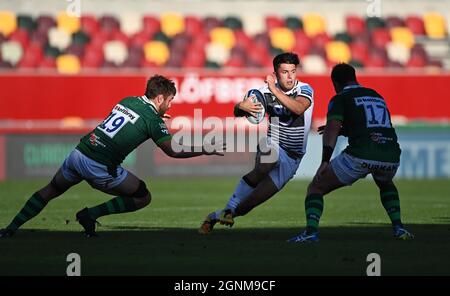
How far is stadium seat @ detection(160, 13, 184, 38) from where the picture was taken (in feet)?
114

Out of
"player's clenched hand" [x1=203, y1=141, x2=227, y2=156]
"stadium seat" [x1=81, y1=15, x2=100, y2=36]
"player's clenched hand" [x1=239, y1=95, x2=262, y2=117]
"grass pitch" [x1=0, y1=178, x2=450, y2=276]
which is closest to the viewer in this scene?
"grass pitch" [x1=0, y1=178, x2=450, y2=276]

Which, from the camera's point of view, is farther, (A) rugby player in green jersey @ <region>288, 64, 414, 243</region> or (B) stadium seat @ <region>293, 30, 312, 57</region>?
(B) stadium seat @ <region>293, 30, 312, 57</region>

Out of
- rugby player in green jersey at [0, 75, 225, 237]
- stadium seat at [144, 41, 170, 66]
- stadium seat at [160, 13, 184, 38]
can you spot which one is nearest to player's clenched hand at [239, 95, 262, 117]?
rugby player in green jersey at [0, 75, 225, 237]

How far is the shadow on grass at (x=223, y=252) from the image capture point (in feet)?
34.6

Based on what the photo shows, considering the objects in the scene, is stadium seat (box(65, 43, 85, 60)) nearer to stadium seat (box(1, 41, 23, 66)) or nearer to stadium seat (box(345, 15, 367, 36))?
stadium seat (box(1, 41, 23, 66))

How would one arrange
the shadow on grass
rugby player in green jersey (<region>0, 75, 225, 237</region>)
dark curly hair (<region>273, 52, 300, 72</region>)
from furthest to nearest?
dark curly hair (<region>273, 52, 300, 72</region>) → rugby player in green jersey (<region>0, 75, 225, 237</region>) → the shadow on grass

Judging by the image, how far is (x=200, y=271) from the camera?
10430mm

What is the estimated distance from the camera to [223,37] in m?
34.2

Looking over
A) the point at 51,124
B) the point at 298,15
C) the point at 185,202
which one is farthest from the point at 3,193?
the point at 298,15

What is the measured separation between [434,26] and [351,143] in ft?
79.2

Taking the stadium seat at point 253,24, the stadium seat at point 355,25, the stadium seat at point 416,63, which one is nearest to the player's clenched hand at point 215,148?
the stadium seat at point 416,63

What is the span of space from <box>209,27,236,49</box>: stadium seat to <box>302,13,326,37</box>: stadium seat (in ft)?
8.18
